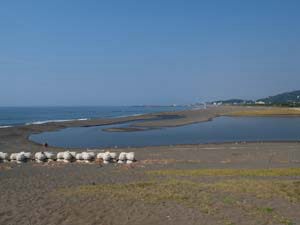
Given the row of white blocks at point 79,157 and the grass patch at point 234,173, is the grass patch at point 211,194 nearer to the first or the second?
the grass patch at point 234,173

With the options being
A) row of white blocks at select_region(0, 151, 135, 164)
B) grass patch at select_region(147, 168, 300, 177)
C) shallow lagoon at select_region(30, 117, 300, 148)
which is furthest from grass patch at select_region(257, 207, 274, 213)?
shallow lagoon at select_region(30, 117, 300, 148)

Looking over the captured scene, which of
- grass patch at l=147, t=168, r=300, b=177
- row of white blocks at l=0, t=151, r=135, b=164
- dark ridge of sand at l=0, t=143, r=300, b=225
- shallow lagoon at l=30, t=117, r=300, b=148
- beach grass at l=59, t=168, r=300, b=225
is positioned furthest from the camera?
shallow lagoon at l=30, t=117, r=300, b=148

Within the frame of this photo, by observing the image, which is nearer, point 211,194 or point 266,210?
point 266,210

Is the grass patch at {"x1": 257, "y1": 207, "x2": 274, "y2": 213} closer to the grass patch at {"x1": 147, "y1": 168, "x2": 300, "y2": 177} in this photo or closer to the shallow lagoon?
the grass patch at {"x1": 147, "y1": 168, "x2": 300, "y2": 177}

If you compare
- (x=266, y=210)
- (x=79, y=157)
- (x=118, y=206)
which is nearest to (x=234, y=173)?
(x=266, y=210)

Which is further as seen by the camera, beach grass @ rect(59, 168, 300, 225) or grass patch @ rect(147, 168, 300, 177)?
grass patch @ rect(147, 168, 300, 177)

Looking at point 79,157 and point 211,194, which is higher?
point 211,194

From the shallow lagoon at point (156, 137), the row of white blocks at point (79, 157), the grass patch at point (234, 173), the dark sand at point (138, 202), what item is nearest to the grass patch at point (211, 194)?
the dark sand at point (138, 202)

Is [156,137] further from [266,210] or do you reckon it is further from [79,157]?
[266,210]

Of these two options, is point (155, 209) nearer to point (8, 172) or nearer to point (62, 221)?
point (62, 221)

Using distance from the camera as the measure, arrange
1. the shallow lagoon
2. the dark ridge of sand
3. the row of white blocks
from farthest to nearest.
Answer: the shallow lagoon → the row of white blocks → the dark ridge of sand

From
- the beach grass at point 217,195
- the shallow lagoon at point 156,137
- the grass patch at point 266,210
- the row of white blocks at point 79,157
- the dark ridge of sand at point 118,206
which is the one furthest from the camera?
the shallow lagoon at point 156,137

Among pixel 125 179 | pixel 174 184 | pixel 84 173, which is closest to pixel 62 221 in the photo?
pixel 174 184

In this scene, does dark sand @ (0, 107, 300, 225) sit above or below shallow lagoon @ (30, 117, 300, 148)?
above
